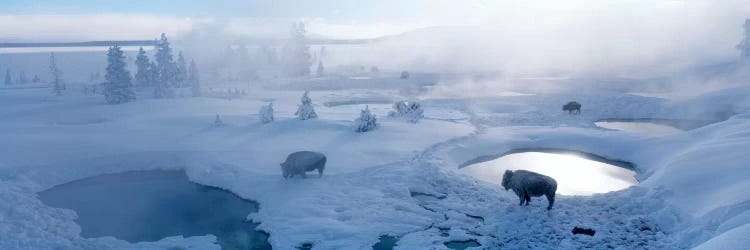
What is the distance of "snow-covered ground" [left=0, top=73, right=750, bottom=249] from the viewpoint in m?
16.5

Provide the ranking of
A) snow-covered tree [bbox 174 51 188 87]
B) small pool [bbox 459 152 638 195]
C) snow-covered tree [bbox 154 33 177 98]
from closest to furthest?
small pool [bbox 459 152 638 195]
snow-covered tree [bbox 154 33 177 98]
snow-covered tree [bbox 174 51 188 87]

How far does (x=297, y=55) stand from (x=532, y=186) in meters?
93.1

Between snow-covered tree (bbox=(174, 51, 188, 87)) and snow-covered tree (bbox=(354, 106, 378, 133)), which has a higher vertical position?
snow-covered tree (bbox=(174, 51, 188, 87))

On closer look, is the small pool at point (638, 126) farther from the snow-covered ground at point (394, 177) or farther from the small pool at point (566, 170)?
the small pool at point (566, 170)

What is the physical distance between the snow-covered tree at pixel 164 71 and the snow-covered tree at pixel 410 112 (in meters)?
36.0

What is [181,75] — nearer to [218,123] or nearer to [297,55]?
[297,55]

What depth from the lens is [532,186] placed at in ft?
61.4

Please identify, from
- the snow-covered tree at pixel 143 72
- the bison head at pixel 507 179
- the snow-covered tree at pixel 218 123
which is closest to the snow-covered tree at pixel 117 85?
the snow-covered tree at pixel 143 72

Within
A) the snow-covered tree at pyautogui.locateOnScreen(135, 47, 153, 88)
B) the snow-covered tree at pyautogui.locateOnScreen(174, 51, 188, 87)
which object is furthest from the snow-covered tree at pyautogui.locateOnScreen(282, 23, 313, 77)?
the snow-covered tree at pyautogui.locateOnScreen(135, 47, 153, 88)

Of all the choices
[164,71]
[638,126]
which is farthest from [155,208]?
[164,71]

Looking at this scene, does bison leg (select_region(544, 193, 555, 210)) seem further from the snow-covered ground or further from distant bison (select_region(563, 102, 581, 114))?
distant bison (select_region(563, 102, 581, 114))

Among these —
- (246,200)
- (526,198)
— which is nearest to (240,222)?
(246,200)

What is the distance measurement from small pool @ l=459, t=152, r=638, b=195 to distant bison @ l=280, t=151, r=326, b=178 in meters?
8.05

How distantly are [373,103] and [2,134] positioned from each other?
38.1 metres
